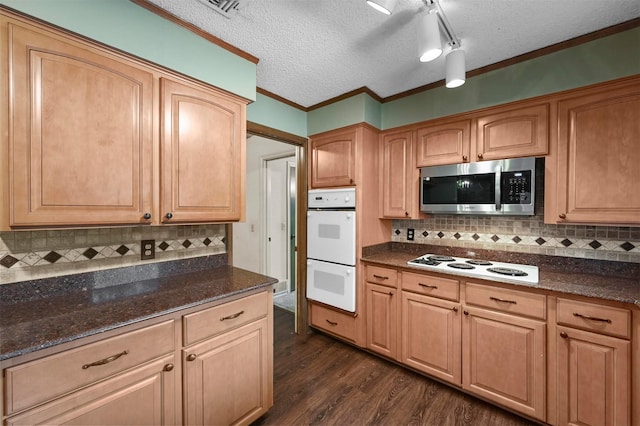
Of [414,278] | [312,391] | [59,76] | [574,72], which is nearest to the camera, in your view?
[59,76]

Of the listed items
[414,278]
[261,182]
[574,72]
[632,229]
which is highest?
[574,72]

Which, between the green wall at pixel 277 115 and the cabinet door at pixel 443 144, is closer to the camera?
the cabinet door at pixel 443 144

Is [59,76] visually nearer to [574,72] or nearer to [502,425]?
[574,72]

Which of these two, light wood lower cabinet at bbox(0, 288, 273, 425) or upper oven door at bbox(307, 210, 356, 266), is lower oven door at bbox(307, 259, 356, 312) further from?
light wood lower cabinet at bbox(0, 288, 273, 425)

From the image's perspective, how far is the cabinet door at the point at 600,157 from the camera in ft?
5.20

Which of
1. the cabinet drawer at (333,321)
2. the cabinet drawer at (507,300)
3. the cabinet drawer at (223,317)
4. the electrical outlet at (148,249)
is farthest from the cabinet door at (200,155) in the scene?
the cabinet drawer at (507,300)

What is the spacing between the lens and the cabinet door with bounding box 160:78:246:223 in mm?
1498

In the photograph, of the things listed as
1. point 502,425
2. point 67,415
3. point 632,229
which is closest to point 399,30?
point 632,229

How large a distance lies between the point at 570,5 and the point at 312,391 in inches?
112

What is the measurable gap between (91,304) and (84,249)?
366mm

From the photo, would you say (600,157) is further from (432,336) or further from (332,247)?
(332,247)

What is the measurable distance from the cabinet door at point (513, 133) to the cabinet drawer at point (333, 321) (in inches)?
72.0

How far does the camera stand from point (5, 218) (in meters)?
1.07

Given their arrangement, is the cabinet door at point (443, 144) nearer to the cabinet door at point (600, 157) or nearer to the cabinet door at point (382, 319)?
the cabinet door at point (600, 157)
